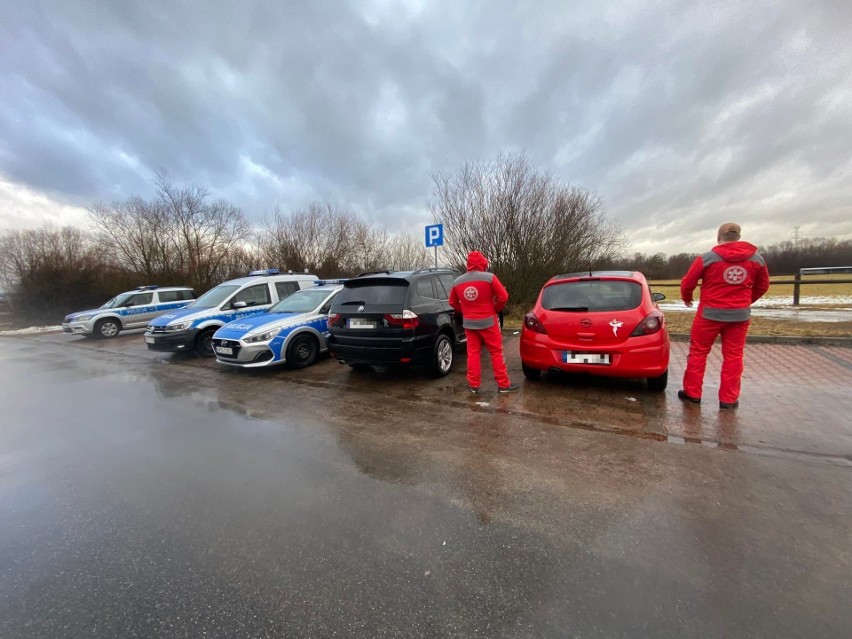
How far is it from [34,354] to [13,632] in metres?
13.3

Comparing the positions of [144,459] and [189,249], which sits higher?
[189,249]

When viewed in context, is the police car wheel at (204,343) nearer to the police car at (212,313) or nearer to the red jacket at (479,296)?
the police car at (212,313)

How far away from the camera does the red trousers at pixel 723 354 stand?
4.20m

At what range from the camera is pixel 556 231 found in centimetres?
1355

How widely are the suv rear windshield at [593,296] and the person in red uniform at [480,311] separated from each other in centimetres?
70

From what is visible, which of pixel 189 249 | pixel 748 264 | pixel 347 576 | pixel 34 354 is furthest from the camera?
pixel 189 249

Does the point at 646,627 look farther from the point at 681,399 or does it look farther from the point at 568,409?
the point at 681,399

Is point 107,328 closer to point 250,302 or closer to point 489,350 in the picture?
point 250,302

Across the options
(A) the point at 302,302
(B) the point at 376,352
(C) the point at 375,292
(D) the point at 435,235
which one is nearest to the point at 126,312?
(A) the point at 302,302

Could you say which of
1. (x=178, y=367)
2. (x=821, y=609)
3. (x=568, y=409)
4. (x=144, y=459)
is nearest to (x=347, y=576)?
(x=821, y=609)

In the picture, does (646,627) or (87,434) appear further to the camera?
(87,434)

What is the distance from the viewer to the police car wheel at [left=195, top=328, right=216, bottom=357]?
859 centimetres

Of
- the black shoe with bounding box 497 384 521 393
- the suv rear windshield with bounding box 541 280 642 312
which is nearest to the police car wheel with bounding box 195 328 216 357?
the black shoe with bounding box 497 384 521 393

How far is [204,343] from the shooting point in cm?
869
